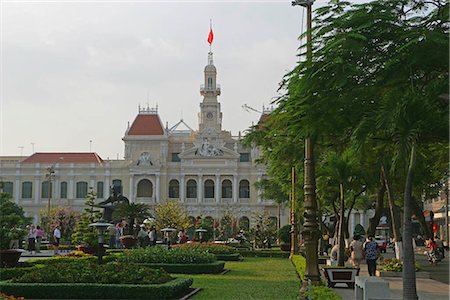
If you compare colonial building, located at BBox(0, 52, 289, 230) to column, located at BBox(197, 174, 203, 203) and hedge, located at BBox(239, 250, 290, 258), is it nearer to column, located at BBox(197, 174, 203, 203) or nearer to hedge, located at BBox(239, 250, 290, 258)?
column, located at BBox(197, 174, 203, 203)

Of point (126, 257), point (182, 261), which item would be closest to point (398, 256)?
point (182, 261)

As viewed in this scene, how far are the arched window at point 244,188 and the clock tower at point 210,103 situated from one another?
674cm

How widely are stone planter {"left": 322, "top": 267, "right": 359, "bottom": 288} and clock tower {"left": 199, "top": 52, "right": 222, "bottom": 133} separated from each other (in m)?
63.8

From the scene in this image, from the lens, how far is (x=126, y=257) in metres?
21.4

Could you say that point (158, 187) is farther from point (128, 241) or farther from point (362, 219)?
point (128, 241)

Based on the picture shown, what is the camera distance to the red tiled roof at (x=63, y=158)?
264ft

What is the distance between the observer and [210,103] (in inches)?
3250

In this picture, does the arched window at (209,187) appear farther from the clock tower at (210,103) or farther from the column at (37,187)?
the column at (37,187)

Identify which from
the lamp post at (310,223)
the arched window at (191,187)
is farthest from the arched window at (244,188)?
the lamp post at (310,223)

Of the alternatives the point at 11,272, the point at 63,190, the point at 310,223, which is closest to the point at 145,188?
the point at 63,190

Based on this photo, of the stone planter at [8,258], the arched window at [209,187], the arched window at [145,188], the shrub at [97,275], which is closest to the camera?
the shrub at [97,275]

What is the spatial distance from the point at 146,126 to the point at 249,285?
6680cm

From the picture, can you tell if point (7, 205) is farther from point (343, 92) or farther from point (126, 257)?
point (343, 92)

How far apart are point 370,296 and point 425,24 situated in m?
4.16
